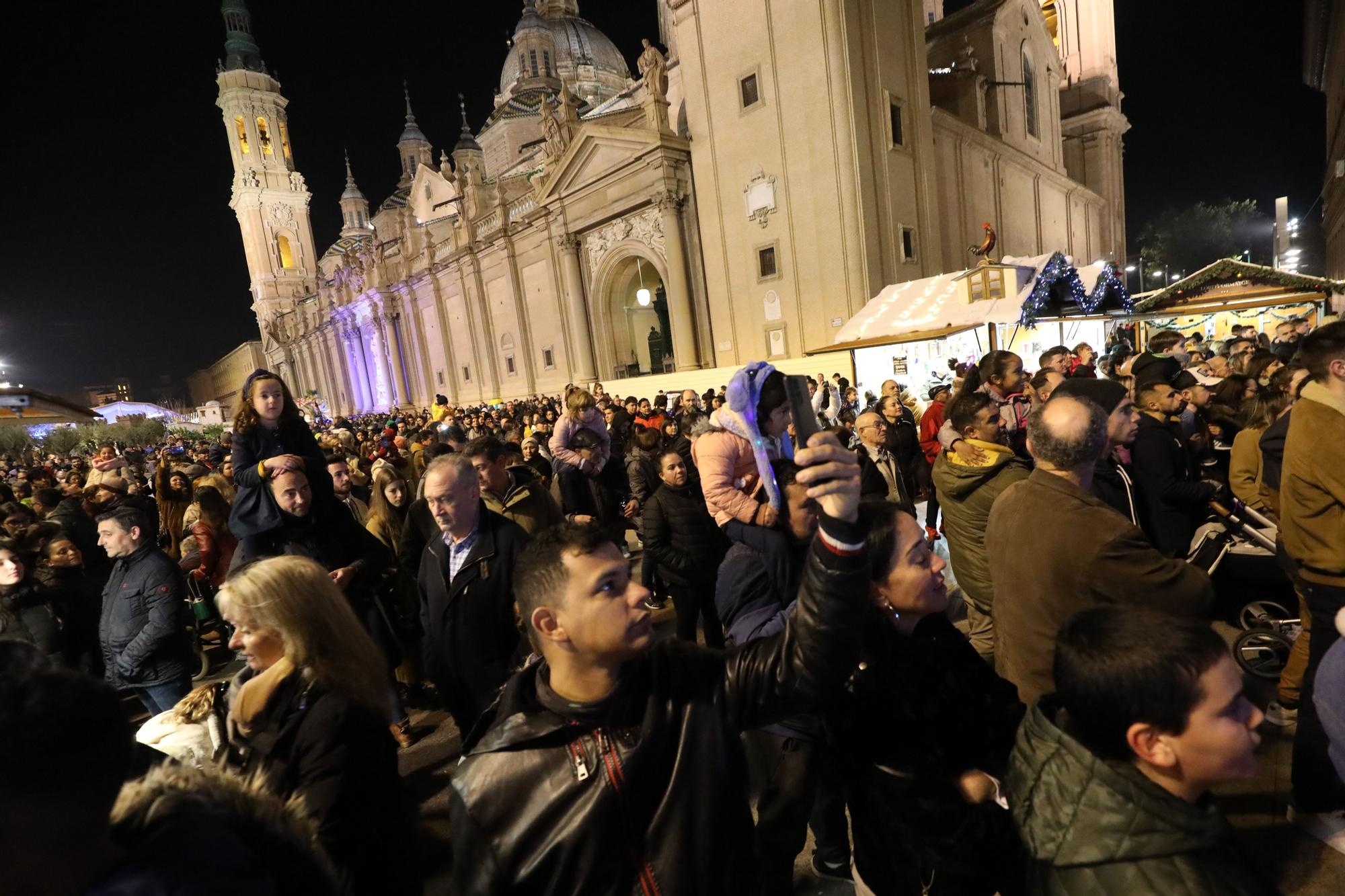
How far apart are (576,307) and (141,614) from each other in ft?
85.3

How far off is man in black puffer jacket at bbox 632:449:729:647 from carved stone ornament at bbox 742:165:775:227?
18622mm

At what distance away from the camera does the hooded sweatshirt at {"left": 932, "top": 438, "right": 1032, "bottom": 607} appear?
11.0 feet

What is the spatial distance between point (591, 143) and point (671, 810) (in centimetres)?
2716

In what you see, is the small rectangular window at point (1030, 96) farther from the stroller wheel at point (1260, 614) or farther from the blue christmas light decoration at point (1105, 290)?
the stroller wheel at point (1260, 614)

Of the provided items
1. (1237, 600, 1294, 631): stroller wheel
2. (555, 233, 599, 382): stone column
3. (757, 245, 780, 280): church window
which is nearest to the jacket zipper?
(1237, 600, 1294, 631): stroller wheel

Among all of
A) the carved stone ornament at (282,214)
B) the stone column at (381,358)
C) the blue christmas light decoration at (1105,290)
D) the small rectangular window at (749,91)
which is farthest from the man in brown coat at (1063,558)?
the carved stone ornament at (282,214)

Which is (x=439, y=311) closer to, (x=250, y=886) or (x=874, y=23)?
(x=874, y=23)

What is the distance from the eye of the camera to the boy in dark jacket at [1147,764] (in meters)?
1.18

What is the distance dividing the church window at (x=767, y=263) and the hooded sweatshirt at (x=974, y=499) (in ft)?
60.3

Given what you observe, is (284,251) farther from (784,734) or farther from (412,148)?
(784,734)

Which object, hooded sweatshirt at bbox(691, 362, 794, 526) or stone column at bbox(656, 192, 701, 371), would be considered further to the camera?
stone column at bbox(656, 192, 701, 371)

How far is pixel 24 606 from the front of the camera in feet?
12.0

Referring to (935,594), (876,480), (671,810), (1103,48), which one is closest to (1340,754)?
(935,594)

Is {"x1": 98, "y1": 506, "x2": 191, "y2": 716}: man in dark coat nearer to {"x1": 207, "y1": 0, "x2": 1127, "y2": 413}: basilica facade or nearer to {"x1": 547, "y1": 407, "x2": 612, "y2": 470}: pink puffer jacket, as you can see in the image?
{"x1": 547, "y1": 407, "x2": 612, "y2": 470}: pink puffer jacket
